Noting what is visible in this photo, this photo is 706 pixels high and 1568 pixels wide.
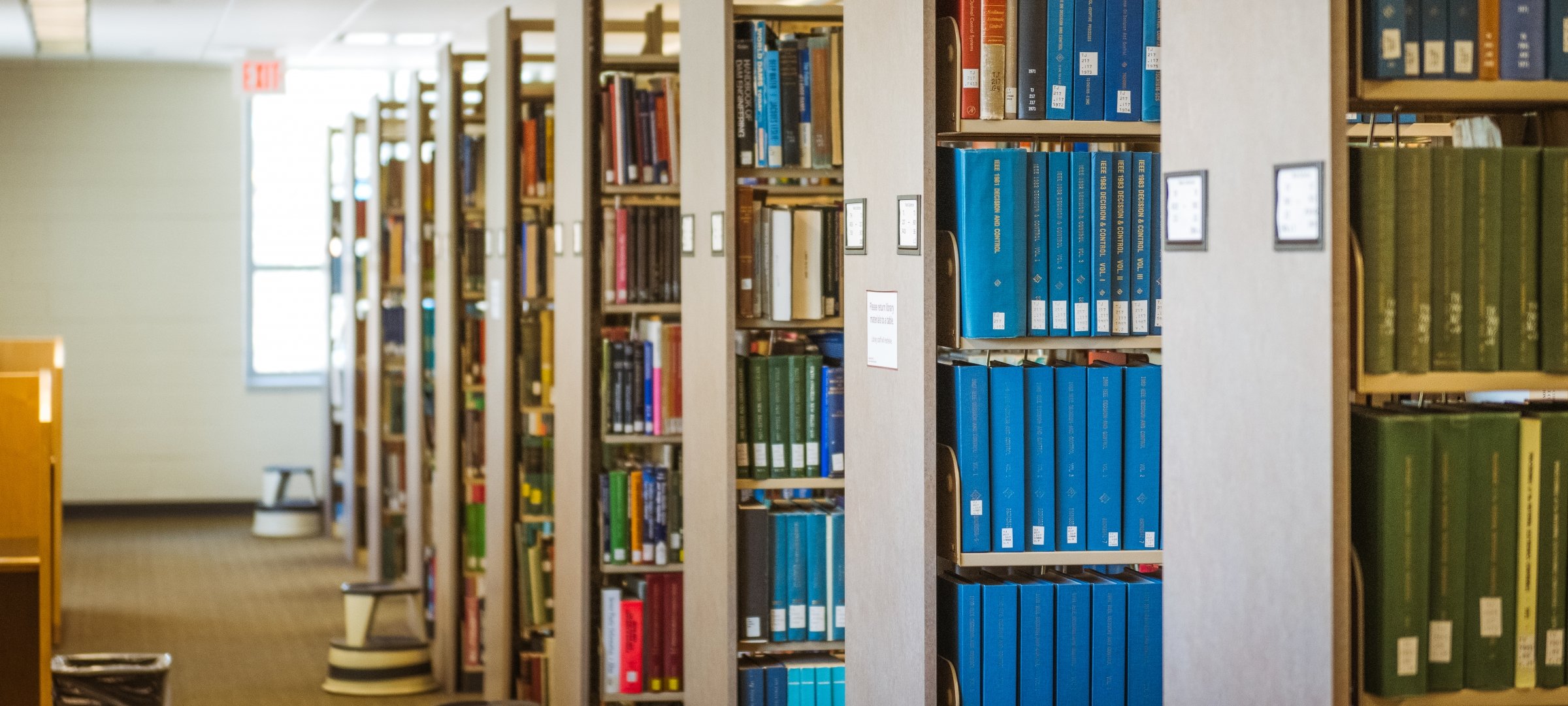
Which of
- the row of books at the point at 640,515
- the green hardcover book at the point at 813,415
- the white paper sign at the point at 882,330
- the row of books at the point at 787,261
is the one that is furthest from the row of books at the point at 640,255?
the white paper sign at the point at 882,330

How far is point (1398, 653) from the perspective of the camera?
1.99 meters

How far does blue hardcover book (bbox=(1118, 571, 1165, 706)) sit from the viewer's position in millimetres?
3025

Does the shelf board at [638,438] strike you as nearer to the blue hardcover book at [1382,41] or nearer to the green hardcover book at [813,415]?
the green hardcover book at [813,415]

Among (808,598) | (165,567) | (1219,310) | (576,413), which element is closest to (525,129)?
(576,413)

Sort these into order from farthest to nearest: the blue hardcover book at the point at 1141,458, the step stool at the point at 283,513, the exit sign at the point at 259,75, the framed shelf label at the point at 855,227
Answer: the step stool at the point at 283,513, the exit sign at the point at 259,75, the framed shelf label at the point at 855,227, the blue hardcover book at the point at 1141,458

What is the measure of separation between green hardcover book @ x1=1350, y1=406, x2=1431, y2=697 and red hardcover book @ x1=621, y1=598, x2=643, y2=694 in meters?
2.85

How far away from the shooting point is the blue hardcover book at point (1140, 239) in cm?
299

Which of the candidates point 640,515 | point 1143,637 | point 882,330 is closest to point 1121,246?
point 882,330

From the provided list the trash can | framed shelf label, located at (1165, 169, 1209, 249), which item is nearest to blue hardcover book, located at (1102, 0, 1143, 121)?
framed shelf label, located at (1165, 169, 1209, 249)

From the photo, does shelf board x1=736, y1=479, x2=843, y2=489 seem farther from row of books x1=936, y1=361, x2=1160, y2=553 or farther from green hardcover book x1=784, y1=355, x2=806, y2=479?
row of books x1=936, y1=361, x2=1160, y2=553

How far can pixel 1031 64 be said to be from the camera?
119 inches

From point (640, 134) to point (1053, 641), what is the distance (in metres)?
2.17

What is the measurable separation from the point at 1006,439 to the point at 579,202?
2.00 m

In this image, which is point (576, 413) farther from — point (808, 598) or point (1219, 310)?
point (1219, 310)
